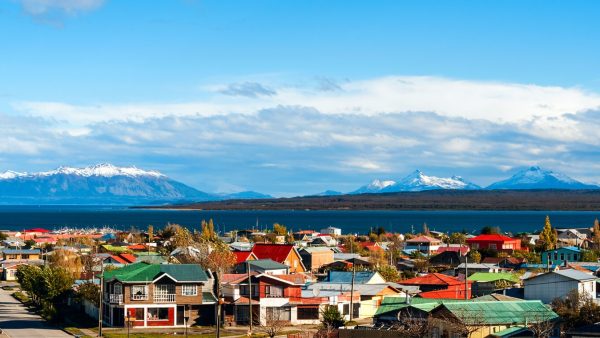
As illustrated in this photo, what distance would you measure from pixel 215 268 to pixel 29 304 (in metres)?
15.7

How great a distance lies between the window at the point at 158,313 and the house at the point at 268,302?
358 centimetres

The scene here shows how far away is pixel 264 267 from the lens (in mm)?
75875

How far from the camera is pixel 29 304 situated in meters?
74.4

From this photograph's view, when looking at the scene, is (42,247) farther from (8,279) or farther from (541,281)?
(541,281)

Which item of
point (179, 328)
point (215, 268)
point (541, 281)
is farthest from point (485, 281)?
point (179, 328)

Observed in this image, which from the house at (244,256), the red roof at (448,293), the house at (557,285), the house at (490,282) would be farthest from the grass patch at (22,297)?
the house at (557,285)

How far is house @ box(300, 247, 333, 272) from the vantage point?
3735 inches

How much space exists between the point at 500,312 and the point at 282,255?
3956 centimetres

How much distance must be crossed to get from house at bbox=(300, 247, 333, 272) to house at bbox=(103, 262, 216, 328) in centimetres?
3476

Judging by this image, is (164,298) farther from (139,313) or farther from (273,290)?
(273,290)

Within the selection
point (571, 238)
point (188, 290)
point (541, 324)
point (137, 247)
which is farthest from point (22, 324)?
point (571, 238)

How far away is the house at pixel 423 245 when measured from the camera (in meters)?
115

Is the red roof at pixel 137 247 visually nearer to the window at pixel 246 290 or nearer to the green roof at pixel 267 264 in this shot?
the green roof at pixel 267 264

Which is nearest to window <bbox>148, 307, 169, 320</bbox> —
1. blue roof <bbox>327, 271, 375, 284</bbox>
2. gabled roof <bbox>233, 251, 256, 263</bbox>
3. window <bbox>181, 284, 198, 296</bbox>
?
window <bbox>181, 284, 198, 296</bbox>
